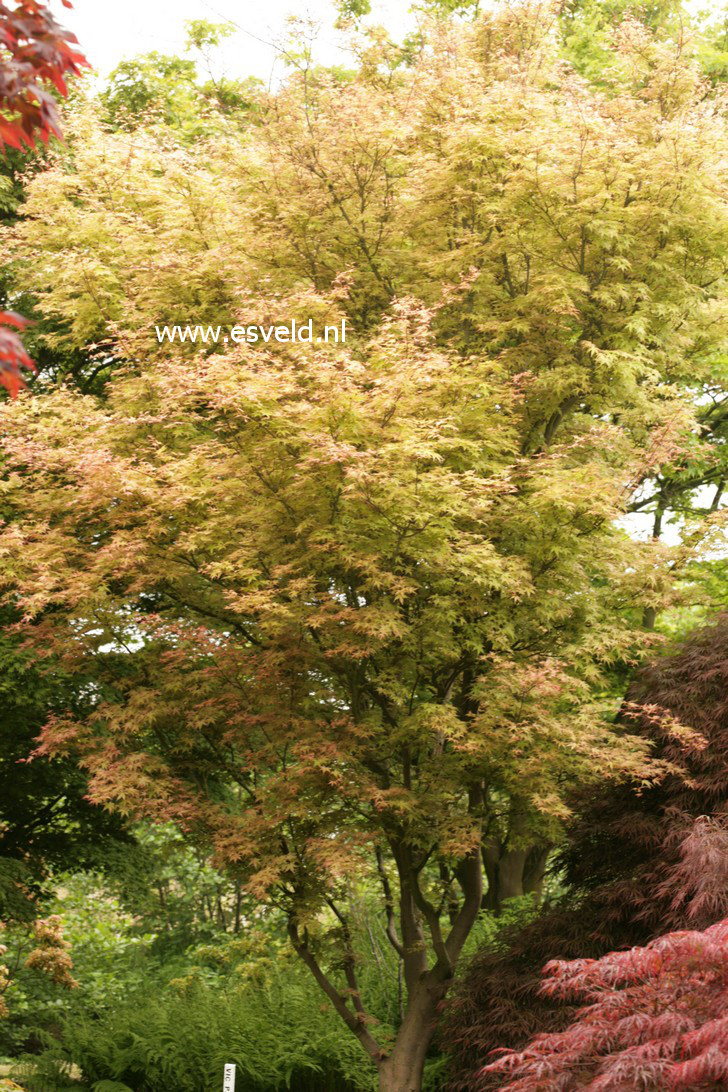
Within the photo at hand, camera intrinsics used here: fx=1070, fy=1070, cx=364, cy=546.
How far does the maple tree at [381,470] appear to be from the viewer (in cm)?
700

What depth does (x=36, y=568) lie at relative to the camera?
8.12 meters

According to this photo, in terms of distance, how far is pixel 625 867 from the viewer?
707cm

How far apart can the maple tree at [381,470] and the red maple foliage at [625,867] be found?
0.25m

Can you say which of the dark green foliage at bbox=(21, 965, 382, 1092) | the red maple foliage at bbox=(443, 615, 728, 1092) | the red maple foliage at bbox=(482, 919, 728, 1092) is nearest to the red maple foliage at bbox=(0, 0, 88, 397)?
the red maple foliage at bbox=(482, 919, 728, 1092)

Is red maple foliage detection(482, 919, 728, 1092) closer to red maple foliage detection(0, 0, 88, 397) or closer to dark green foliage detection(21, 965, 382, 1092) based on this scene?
red maple foliage detection(0, 0, 88, 397)

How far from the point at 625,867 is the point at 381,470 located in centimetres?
310

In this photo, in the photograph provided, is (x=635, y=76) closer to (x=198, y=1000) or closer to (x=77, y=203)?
(x=77, y=203)

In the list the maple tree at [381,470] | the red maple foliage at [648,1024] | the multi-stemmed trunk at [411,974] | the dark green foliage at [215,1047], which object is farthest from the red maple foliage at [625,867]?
the dark green foliage at [215,1047]

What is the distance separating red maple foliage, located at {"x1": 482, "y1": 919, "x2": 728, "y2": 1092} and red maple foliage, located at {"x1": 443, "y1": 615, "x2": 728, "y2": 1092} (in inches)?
72.6

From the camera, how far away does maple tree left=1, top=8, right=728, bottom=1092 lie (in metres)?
7.00

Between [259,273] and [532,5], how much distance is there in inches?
162

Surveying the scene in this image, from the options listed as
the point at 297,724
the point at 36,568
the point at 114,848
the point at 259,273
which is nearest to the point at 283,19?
the point at 259,273

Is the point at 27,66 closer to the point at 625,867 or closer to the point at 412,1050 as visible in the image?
the point at 625,867

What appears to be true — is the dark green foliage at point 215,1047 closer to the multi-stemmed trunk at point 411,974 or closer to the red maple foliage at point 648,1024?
the multi-stemmed trunk at point 411,974
